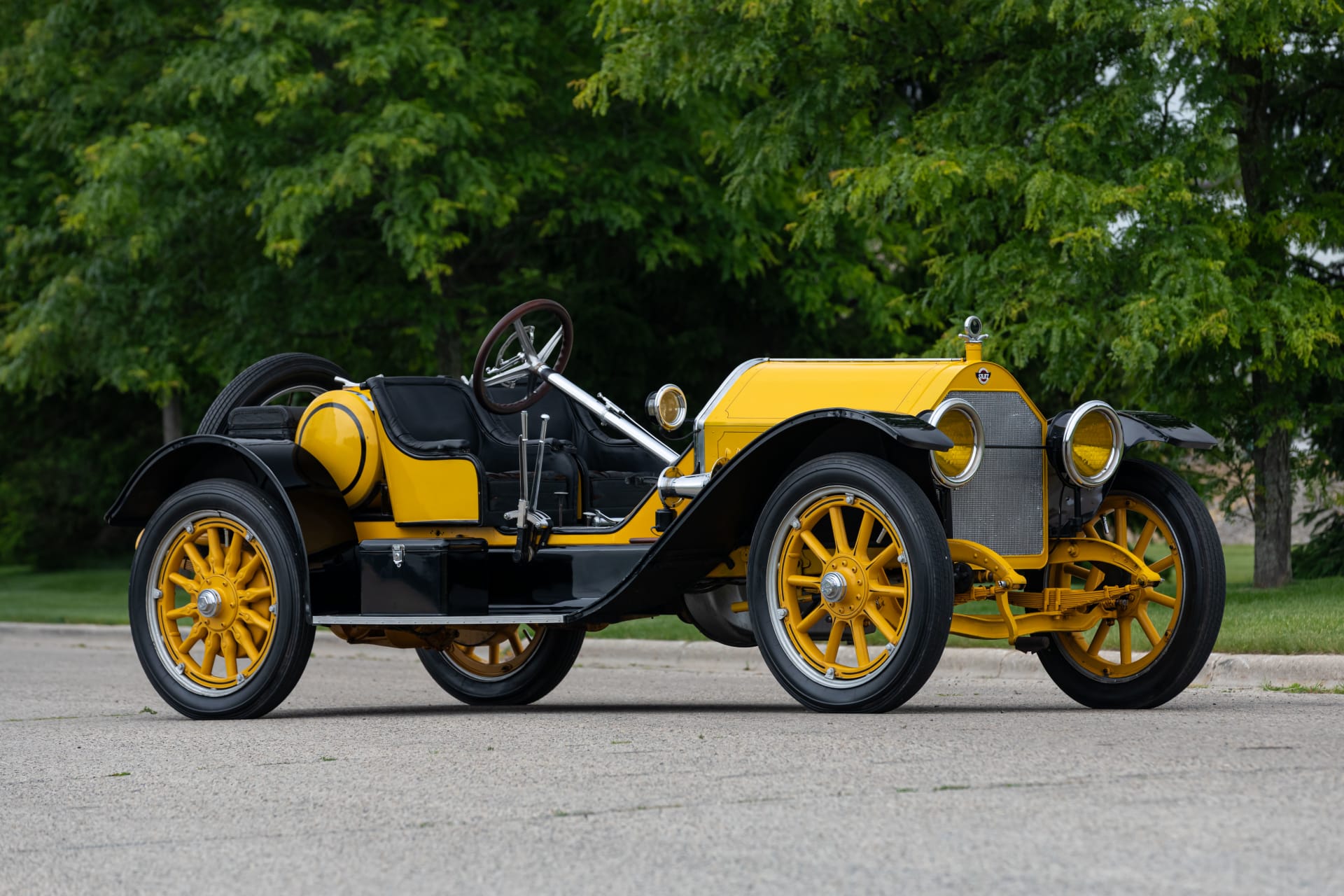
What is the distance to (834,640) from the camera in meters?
6.95

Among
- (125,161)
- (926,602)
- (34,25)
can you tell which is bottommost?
(926,602)

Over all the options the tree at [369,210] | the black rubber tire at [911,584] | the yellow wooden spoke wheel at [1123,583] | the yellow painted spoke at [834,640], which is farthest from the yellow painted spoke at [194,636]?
the tree at [369,210]

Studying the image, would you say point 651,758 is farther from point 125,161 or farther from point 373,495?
point 125,161

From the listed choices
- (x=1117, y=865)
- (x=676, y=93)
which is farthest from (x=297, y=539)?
(x=676, y=93)

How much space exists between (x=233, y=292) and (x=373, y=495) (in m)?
13.7

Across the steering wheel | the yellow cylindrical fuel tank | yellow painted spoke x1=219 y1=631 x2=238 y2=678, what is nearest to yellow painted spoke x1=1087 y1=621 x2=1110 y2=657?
the steering wheel

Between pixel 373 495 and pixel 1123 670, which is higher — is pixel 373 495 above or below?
above

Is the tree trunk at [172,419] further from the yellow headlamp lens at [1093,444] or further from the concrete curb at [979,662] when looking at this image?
the yellow headlamp lens at [1093,444]

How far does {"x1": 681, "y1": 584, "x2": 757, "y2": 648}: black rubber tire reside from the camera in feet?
26.6

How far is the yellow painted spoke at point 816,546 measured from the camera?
22.8 ft

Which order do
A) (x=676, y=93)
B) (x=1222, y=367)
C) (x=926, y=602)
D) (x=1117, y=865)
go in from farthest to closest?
1. (x=676, y=93)
2. (x=1222, y=367)
3. (x=926, y=602)
4. (x=1117, y=865)

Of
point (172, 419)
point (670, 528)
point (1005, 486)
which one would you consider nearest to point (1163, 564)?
point (1005, 486)

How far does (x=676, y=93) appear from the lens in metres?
17.0

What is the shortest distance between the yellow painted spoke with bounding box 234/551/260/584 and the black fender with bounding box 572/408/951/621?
5.40 ft
